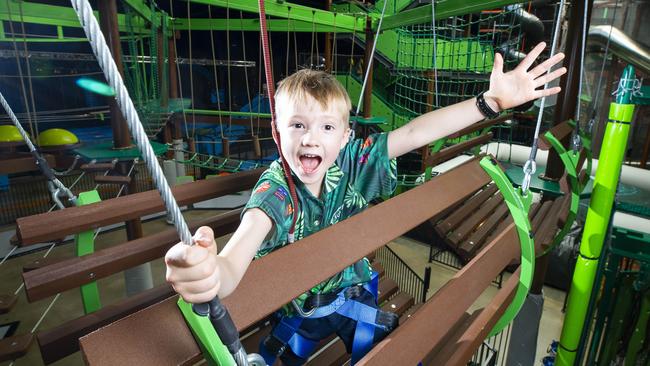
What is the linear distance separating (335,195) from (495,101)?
572 mm

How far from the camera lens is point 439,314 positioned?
0.81 m

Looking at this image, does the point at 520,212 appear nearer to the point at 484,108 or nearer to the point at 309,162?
the point at 484,108

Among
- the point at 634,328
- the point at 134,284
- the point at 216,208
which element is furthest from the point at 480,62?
the point at 134,284

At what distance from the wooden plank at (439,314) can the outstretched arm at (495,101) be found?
0.38 meters

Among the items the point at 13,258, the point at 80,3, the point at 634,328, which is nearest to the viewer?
the point at 80,3

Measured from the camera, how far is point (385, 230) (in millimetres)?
682

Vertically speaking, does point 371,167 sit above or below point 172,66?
below

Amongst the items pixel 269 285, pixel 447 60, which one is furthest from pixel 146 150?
pixel 447 60

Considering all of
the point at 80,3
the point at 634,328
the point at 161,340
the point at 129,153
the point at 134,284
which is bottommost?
the point at 134,284

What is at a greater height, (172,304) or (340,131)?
(340,131)

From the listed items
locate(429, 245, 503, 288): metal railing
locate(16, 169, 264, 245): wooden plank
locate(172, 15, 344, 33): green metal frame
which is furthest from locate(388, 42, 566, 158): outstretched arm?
locate(429, 245, 503, 288): metal railing

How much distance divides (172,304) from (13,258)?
604 centimetres

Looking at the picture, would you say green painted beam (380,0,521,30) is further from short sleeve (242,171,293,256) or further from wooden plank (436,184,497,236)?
short sleeve (242,171,293,256)

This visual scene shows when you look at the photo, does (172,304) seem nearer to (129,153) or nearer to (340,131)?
(340,131)
